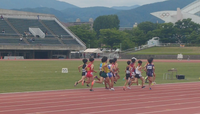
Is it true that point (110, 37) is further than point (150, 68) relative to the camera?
Yes

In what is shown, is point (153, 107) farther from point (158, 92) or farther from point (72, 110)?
point (158, 92)

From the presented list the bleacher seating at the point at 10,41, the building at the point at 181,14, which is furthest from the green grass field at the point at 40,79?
the building at the point at 181,14

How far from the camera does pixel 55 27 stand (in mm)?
74875

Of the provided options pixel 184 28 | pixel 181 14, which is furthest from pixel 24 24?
pixel 181 14

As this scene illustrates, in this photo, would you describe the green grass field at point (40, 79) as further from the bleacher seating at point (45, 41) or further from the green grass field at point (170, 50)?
the green grass field at point (170, 50)

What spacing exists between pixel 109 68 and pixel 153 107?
4697mm

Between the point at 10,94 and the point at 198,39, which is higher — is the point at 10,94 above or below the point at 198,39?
below

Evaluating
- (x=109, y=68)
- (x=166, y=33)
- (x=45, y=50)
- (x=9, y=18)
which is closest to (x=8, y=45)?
(x=45, y=50)

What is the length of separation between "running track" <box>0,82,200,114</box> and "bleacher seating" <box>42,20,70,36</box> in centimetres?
5845

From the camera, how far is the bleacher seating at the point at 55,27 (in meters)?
72.8

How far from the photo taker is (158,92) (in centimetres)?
1521

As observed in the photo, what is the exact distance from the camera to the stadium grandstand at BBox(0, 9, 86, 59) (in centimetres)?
6284

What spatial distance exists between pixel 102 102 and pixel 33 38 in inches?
2233

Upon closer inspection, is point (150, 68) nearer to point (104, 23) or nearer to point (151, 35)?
point (151, 35)
